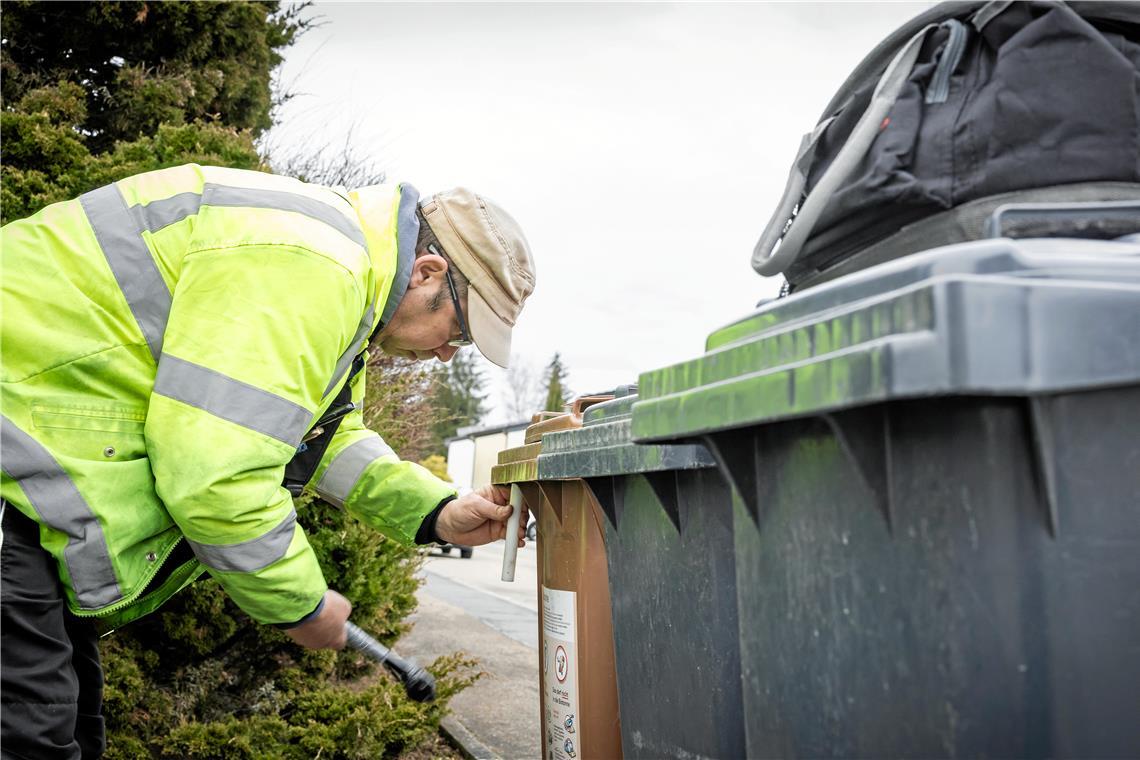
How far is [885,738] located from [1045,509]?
1.15 feet

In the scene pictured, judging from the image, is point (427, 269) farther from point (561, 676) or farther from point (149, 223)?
point (561, 676)

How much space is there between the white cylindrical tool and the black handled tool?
449 millimetres

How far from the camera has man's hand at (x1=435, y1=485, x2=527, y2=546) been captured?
283cm

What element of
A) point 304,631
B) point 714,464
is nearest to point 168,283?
point 304,631

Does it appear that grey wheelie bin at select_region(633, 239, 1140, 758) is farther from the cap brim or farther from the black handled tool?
the black handled tool

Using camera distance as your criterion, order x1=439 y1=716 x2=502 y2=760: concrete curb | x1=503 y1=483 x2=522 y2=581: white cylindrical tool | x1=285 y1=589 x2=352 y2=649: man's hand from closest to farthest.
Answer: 1. x1=285 y1=589 x2=352 y2=649: man's hand
2. x1=503 y1=483 x2=522 y2=581: white cylindrical tool
3. x1=439 y1=716 x2=502 y2=760: concrete curb

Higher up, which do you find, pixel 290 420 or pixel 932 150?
pixel 932 150

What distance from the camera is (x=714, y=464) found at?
1633mm

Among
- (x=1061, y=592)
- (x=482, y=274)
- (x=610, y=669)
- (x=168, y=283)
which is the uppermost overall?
(x=482, y=274)

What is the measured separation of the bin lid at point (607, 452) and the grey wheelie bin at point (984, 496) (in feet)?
1.55

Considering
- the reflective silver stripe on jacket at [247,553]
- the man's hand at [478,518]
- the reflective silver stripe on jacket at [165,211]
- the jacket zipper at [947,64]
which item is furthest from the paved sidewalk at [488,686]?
the jacket zipper at [947,64]

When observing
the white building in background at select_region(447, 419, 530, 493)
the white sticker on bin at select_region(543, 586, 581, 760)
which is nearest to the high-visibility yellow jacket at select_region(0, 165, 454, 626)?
the white sticker on bin at select_region(543, 586, 581, 760)

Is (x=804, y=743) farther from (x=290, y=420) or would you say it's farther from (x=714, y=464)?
(x=290, y=420)

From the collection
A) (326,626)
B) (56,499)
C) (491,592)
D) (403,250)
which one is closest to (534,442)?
(403,250)
